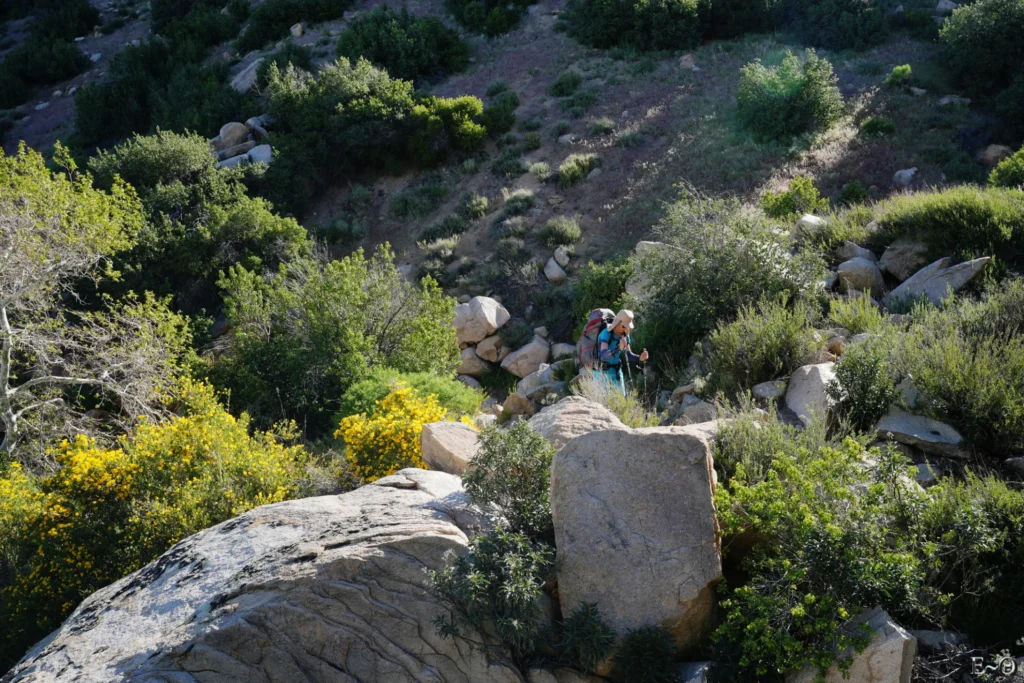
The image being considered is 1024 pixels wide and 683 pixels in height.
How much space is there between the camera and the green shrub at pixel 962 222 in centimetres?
1152

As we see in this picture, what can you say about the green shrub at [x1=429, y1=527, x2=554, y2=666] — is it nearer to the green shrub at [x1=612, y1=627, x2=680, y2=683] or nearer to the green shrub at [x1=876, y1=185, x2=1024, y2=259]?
the green shrub at [x1=612, y1=627, x2=680, y2=683]

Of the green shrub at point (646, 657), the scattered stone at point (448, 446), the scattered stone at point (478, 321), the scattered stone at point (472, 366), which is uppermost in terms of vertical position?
the green shrub at point (646, 657)

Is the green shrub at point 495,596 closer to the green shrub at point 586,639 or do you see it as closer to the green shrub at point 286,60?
the green shrub at point 586,639

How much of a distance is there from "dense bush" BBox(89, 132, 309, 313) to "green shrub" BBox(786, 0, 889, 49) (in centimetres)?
1775

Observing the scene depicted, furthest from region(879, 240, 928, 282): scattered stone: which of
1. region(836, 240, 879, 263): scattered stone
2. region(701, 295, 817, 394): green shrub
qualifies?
region(701, 295, 817, 394): green shrub

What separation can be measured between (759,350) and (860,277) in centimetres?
364

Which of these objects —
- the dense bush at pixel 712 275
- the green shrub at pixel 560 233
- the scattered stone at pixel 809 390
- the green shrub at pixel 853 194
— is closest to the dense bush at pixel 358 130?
the green shrub at pixel 560 233

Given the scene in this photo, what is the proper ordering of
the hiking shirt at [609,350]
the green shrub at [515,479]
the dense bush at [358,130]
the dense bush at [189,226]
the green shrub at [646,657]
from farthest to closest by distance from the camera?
the dense bush at [358,130] → the dense bush at [189,226] → the hiking shirt at [609,350] → the green shrub at [515,479] → the green shrub at [646,657]

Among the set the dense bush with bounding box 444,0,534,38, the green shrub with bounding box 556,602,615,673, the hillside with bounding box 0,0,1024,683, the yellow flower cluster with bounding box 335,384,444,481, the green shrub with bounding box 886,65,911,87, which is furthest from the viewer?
the dense bush with bounding box 444,0,534,38

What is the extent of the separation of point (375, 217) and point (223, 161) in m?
5.22

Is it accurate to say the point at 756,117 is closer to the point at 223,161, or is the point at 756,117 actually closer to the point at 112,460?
the point at 223,161

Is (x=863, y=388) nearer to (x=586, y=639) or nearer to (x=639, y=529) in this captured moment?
(x=639, y=529)

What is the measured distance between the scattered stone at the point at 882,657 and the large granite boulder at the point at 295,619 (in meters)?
2.07

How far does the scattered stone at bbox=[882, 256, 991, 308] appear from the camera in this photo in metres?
10.7
